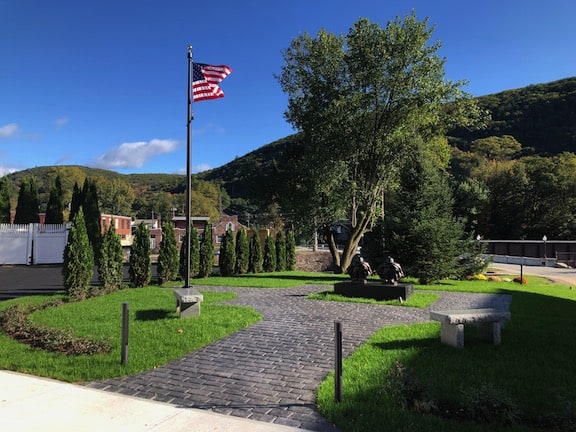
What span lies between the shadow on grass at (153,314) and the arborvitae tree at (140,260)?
5622mm

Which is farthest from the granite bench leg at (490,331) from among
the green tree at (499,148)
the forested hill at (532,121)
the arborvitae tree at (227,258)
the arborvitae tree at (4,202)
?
the green tree at (499,148)

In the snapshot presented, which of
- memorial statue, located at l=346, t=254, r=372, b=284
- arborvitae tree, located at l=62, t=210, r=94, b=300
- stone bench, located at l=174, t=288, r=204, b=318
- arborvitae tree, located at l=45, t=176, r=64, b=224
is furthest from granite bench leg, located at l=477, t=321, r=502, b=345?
arborvitae tree, located at l=45, t=176, r=64, b=224

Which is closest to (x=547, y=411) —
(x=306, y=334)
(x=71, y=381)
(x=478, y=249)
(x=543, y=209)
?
(x=306, y=334)

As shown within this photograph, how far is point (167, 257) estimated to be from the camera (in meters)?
16.3

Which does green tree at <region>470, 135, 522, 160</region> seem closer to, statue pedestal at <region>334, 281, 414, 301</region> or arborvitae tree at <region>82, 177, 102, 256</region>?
arborvitae tree at <region>82, 177, 102, 256</region>

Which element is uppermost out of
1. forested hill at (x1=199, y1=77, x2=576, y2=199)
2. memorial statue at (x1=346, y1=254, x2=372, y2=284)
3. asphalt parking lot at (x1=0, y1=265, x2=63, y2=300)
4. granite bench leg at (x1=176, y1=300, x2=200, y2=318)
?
forested hill at (x1=199, y1=77, x2=576, y2=199)

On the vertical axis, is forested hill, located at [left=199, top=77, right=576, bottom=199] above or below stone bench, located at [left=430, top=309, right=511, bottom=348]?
above

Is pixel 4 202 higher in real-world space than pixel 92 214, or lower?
higher

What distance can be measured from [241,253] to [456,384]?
17.1 m

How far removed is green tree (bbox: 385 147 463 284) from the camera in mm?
16125

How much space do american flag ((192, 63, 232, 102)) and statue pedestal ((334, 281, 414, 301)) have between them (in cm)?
652

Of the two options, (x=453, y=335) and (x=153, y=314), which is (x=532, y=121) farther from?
(x=153, y=314)

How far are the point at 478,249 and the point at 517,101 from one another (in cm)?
8892

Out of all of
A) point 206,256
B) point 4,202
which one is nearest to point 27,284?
point 206,256
